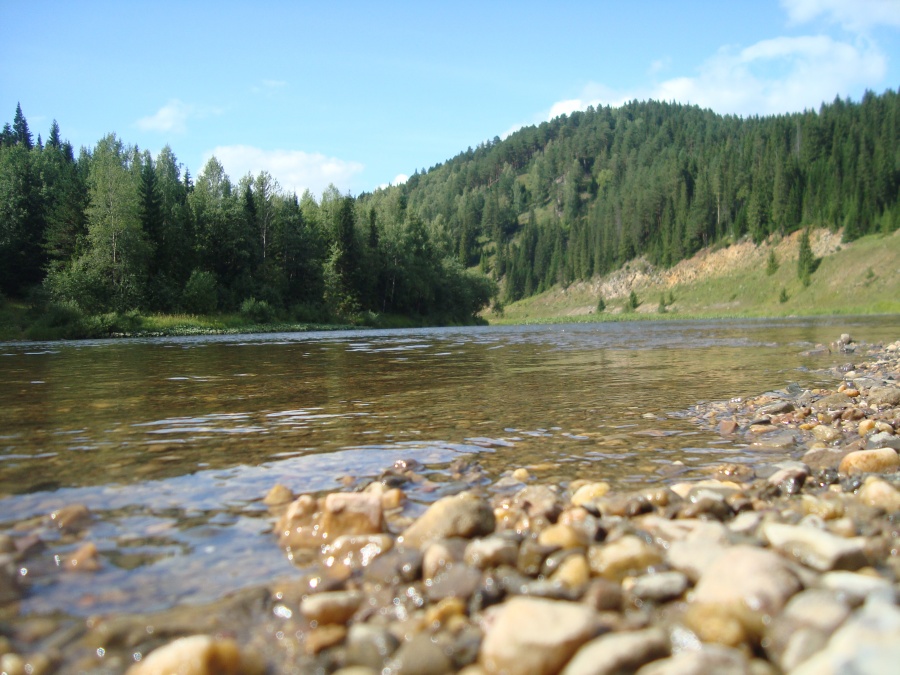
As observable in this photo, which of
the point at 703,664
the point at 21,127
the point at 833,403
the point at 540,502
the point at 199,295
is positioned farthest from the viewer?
the point at 21,127

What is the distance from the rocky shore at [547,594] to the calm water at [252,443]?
0.98 ft

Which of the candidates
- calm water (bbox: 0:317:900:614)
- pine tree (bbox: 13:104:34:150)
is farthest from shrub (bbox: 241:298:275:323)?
pine tree (bbox: 13:104:34:150)

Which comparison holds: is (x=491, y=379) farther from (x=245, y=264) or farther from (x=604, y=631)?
(x=245, y=264)

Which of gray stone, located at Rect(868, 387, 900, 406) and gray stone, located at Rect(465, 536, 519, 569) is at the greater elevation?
gray stone, located at Rect(465, 536, 519, 569)

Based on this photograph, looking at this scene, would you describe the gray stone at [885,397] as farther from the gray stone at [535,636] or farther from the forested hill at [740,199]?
the forested hill at [740,199]

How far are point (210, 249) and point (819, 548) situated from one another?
70.0 metres

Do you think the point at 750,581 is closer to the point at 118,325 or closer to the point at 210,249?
the point at 118,325

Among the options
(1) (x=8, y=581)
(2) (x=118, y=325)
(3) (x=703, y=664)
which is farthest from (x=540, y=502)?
(2) (x=118, y=325)

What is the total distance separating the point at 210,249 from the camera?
66.4 meters

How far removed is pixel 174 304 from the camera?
56094mm

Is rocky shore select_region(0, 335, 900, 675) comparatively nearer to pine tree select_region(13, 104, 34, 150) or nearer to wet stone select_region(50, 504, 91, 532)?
wet stone select_region(50, 504, 91, 532)

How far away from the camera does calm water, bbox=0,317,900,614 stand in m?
3.86

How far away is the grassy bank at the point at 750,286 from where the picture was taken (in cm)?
8919

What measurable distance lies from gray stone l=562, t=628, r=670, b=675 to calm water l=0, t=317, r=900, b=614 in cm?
196
